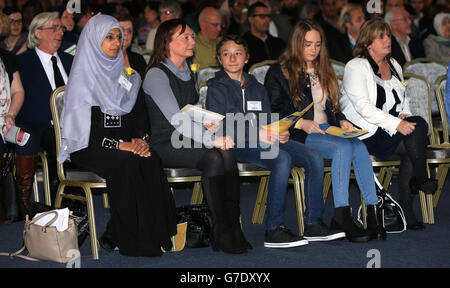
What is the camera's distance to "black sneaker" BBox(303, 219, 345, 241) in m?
3.94

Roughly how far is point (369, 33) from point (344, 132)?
2.43 ft

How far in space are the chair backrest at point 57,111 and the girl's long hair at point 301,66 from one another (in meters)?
1.30

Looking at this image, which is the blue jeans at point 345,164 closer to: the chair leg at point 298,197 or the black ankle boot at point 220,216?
the chair leg at point 298,197

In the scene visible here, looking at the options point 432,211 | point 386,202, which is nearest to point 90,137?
point 386,202

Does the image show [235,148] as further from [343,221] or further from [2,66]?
[2,66]

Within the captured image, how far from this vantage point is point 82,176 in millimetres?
3834

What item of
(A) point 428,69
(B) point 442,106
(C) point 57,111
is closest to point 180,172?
(C) point 57,111

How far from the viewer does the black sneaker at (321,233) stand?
3.94 meters

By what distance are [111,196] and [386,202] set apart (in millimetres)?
1635

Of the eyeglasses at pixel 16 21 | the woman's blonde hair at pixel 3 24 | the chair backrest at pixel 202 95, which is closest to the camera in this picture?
the chair backrest at pixel 202 95

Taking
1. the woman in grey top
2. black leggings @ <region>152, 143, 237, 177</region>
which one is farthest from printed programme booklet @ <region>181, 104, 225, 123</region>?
black leggings @ <region>152, 143, 237, 177</region>

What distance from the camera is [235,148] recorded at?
411 cm

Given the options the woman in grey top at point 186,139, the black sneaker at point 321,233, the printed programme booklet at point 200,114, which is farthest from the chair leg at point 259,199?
the printed programme booklet at point 200,114

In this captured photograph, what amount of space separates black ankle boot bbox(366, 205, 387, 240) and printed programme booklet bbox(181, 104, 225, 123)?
103cm
